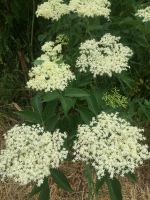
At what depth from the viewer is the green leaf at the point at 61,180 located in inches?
128

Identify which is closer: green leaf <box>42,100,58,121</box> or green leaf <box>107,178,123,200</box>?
green leaf <box>107,178,123,200</box>

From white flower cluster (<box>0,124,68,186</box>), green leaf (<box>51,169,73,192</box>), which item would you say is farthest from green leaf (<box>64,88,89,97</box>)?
green leaf (<box>51,169,73,192</box>)

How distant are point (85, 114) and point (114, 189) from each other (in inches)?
26.8

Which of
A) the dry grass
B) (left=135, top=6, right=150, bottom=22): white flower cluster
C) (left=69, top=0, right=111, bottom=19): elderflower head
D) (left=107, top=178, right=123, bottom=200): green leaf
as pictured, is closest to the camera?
(left=107, top=178, right=123, bottom=200): green leaf

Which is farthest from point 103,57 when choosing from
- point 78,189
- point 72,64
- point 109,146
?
point 78,189

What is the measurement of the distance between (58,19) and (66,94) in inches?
52.0

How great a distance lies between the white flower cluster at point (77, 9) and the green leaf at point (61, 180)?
1565mm

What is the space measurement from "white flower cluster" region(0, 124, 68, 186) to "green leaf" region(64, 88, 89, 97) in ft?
1.05

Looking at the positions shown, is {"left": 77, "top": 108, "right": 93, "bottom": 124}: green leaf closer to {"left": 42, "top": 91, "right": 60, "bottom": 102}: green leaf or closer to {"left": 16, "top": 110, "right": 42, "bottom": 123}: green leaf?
{"left": 42, "top": 91, "right": 60, "bottom": 102}: green leaf

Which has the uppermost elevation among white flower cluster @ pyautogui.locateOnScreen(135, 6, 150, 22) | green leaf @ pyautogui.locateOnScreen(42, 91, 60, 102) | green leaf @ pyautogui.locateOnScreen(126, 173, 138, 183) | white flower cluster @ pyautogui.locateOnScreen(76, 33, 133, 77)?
white flower cluster @ pyautogui.locateOnScreen(135, 6, 150, 22)

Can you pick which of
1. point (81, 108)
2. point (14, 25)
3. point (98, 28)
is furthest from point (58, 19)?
point (14, 25)

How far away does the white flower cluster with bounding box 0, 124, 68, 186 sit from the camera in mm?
3154

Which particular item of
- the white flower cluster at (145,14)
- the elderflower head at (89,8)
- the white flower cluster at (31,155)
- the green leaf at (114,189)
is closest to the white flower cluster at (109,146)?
the green leaf at (114,189)

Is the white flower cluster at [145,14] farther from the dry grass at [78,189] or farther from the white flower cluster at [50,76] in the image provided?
the dry grass at [78,189]
